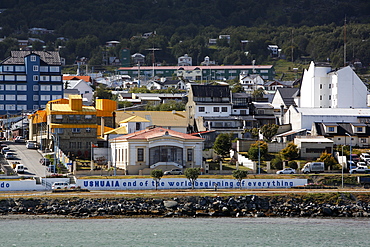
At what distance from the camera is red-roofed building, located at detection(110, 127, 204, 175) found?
7219 cm

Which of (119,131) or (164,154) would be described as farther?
(119,131)

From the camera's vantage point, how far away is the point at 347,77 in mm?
102000

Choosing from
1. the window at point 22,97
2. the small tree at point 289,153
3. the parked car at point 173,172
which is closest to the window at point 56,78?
the window at point 22,97

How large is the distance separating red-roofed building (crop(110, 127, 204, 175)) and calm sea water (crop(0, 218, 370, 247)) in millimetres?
16926

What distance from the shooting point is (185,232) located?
51.0 meters

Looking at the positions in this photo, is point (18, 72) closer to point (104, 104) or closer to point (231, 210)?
point (104, 104)

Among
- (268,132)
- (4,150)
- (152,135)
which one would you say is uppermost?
(152,135)

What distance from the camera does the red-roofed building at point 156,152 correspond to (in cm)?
7219

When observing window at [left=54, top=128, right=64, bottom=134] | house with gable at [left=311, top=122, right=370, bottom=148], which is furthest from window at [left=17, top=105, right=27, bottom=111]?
house with gable at [left=311, top=122, right=370, bottom=148]

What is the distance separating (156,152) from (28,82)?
43864mm

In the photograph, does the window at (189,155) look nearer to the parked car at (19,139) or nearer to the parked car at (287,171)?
the parked car at (287,171)

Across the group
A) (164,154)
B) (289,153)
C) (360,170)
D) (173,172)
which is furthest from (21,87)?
(360,170)

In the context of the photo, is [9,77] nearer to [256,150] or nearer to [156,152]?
[156,152]

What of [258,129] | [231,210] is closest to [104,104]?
[258,129]
